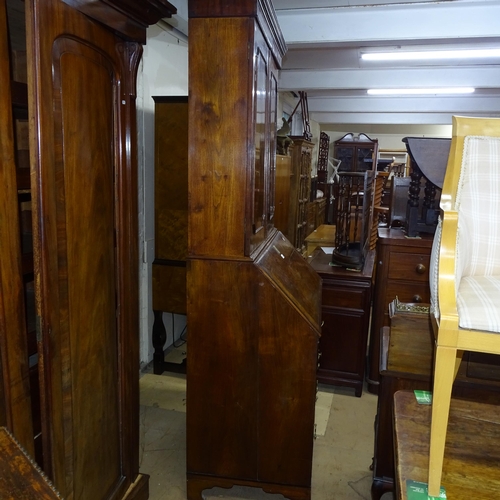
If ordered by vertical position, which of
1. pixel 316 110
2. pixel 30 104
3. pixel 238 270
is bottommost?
pixel 238 270

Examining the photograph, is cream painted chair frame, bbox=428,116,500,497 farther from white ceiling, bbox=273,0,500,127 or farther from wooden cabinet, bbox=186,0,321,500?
white ceiling, bbox=273,0,500,127

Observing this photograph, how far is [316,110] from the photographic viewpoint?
7492mm

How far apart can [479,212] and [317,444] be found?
1807mm

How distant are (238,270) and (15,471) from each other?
3.61 feet

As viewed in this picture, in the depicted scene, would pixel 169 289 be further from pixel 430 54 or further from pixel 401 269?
pixel 430 54

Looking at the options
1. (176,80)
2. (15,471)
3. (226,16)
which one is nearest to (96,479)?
(15,471)

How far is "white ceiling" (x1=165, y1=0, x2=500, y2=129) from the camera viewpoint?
10.4 feet

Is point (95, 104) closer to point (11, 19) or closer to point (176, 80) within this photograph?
point (11, 19)

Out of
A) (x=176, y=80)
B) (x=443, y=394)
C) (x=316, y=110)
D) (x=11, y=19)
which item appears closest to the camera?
(x=443, y=394)

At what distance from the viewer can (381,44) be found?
350 cm

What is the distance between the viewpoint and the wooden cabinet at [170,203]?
2.98m

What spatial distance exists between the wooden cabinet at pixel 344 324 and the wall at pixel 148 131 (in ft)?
4.06

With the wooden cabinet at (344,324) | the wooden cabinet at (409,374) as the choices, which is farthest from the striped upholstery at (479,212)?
the wooden cabinet at (344,324)

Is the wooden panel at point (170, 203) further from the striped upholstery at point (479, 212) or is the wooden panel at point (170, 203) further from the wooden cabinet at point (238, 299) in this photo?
the striped upholstery at point (479, 212)
